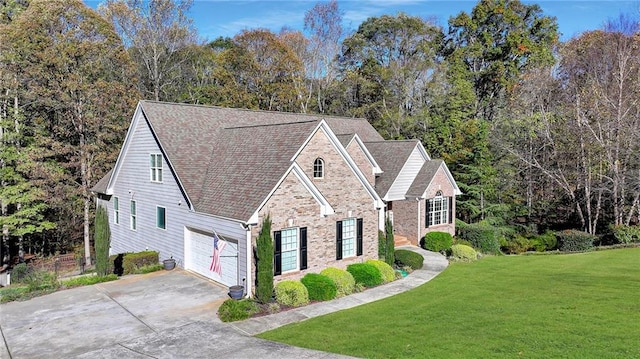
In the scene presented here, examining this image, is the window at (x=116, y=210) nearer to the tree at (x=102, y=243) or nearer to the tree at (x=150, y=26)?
the tree at (x=102, y=243)

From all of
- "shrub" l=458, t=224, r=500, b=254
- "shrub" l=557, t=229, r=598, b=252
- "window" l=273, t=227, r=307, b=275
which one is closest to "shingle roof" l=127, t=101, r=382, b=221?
"window" l=273, t=227, r=307, b=275

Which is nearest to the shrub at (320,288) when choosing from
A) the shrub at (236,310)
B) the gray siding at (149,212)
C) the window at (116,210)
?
the shrub at (236,310)

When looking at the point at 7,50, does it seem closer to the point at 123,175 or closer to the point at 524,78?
the point at 123,175

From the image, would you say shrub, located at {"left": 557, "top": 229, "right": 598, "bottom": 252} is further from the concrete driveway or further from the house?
the concrete driveway

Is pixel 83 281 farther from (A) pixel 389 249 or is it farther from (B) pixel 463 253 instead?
(B) pixel 463 253

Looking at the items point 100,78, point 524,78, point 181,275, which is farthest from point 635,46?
point 100,78

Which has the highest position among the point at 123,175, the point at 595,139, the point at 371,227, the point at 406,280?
the point at 595,139
